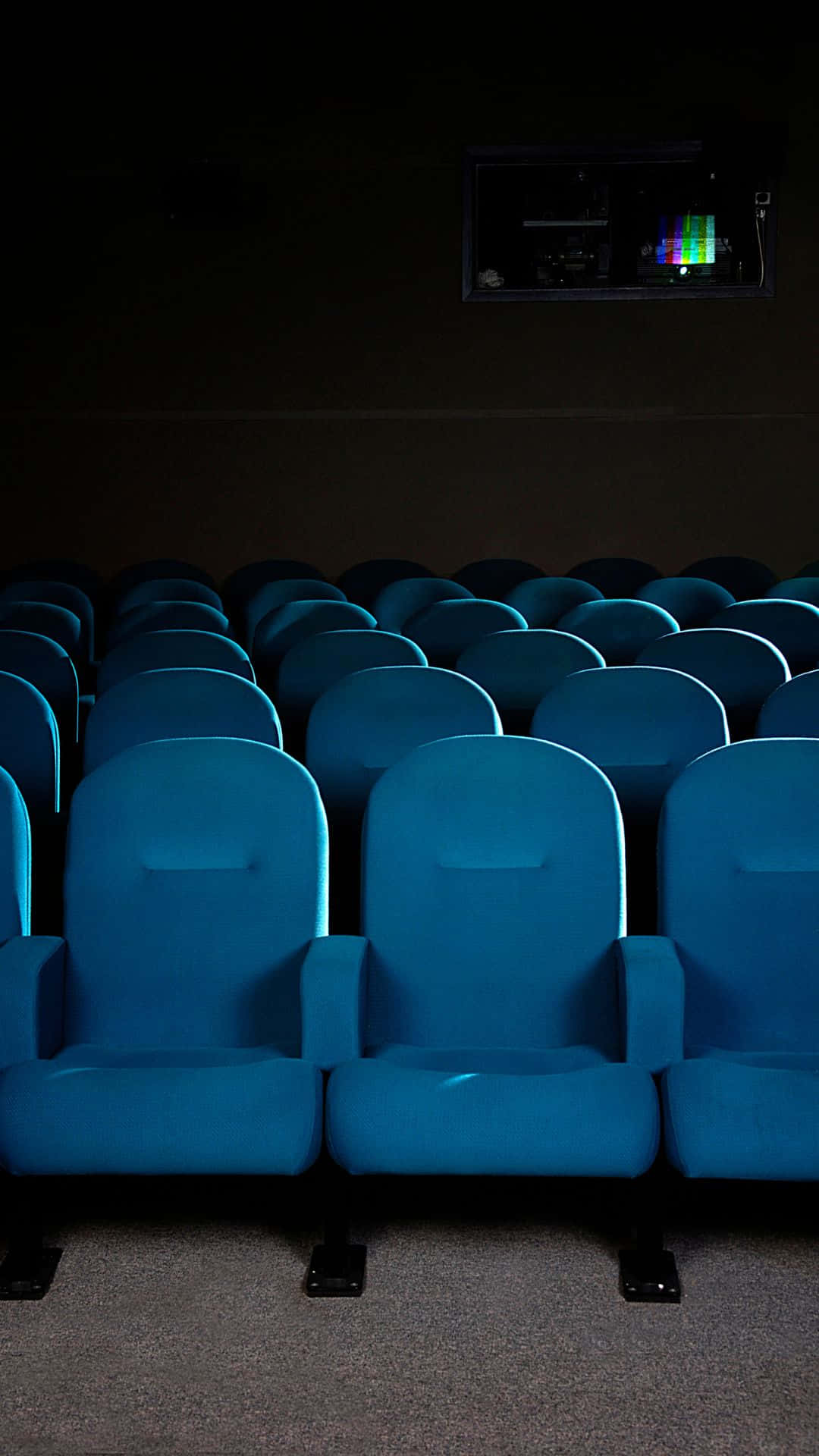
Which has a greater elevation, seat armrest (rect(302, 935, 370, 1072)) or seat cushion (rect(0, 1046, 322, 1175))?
seat armrest (rect(302, 935, 370, 1072))

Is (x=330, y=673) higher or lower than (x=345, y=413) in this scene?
lower

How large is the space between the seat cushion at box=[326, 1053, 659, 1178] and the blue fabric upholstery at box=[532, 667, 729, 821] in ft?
4.20

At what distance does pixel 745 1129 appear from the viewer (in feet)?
6.86

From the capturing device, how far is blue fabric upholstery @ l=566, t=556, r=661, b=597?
7.05 metres

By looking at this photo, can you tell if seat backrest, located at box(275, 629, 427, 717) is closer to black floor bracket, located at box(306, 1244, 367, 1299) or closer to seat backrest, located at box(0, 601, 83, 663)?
seat backrest, located at box(0, 601, 83, 663)

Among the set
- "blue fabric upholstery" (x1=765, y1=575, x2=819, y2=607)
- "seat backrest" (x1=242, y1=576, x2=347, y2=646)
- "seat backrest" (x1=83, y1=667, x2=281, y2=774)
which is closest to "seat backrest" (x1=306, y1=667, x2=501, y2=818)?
"seat backrest" (x1=83, y1=667, x2=281, y2=774)

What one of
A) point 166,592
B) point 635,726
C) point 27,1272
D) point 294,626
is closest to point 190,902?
point 27,1272

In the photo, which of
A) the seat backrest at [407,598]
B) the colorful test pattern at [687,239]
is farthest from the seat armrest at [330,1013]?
the colorful test pattern at [687,239]

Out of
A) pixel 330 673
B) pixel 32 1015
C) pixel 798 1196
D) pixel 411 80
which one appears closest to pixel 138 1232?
pixel 32 1015

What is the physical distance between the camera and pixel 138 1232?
7.77ft

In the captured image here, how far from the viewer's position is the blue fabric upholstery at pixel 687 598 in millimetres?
5852

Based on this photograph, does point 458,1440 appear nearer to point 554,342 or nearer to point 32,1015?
point 32,1015

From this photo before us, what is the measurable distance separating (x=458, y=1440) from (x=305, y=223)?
7263mm

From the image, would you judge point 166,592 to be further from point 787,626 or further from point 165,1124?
point 165,1124
